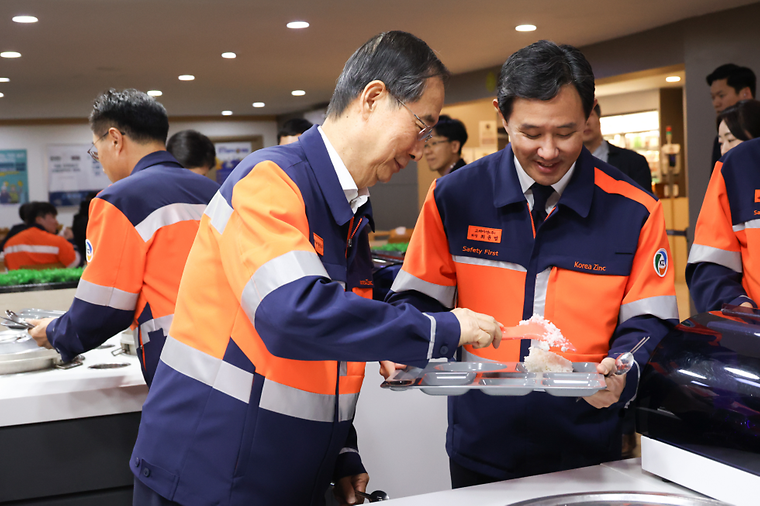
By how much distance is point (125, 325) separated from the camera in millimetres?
2059

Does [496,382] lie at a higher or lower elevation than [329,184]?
lower

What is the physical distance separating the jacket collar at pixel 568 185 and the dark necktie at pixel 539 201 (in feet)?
0.10

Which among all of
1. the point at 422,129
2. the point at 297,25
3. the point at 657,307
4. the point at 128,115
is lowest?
the point at 657,307

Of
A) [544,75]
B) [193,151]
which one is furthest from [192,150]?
[544,75]

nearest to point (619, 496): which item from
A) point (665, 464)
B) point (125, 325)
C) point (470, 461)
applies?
point (665, 464)

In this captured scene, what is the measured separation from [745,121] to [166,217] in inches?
84.5

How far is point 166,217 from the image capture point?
208cm

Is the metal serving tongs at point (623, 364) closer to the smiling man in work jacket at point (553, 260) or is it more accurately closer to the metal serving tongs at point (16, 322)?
the smiling man in work jacket at point (553, 260)

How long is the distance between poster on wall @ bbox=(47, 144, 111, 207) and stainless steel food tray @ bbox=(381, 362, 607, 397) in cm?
1327

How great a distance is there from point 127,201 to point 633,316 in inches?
54.9

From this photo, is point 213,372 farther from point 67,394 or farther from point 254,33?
point 254,33

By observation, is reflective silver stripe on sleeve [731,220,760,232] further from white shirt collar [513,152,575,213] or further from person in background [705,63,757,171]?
person in background [705,63,757,171]

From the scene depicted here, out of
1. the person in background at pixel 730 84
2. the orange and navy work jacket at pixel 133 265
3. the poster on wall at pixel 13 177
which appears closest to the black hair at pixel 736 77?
the person in background at pixel 730 84

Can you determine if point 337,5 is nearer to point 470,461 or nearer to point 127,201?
point 127,201
